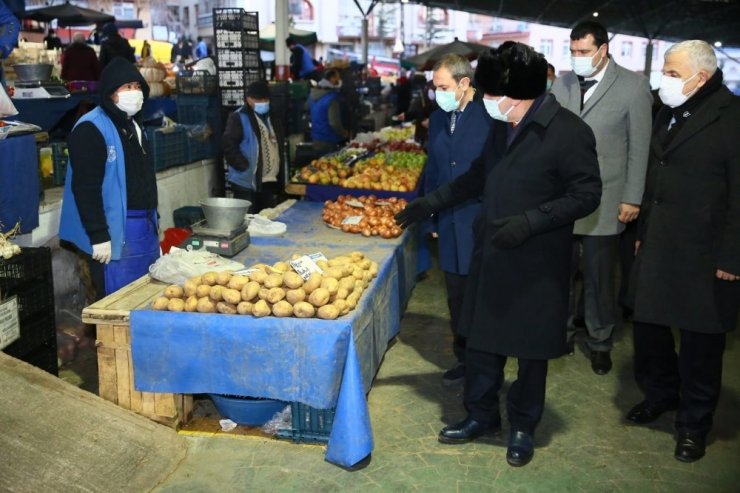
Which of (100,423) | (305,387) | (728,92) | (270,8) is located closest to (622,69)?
(728,92)

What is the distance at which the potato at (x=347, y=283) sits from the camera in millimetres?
3913

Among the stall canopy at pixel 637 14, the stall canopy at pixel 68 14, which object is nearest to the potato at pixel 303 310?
the stall canopy at pixel 68 14

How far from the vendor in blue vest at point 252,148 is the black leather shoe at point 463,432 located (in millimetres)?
3892

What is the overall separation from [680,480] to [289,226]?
3444mm

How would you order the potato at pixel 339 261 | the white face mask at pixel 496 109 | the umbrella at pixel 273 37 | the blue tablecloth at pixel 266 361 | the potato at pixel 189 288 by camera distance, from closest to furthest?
the white face mask at pixel 496 109
the blue tablecloth at pixel 266 361
the potato at pixel 189 288
the potato at pixel 339 261
the umbrella at pixel 273 37

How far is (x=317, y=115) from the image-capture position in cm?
1076

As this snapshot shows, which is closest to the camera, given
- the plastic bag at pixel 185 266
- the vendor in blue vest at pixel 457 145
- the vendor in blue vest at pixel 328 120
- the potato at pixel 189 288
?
the potato at pixel 189 288

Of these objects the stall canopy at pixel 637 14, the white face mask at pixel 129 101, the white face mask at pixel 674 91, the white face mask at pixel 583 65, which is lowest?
the white face mask at pixel 129 101

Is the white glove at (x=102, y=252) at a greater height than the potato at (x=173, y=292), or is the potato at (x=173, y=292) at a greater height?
the white glove at (x=102, y=252)

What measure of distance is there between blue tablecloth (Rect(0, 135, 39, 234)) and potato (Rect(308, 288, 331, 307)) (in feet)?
8.53

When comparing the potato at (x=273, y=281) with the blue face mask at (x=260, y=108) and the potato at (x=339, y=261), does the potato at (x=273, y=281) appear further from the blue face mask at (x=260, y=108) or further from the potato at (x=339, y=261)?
the blue face mask at (x=260, y=108)

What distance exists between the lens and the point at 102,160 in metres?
4.42

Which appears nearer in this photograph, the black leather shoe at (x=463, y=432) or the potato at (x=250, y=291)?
the potato at (x=250, y=291)

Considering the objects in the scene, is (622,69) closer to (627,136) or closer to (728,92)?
(627,136)
